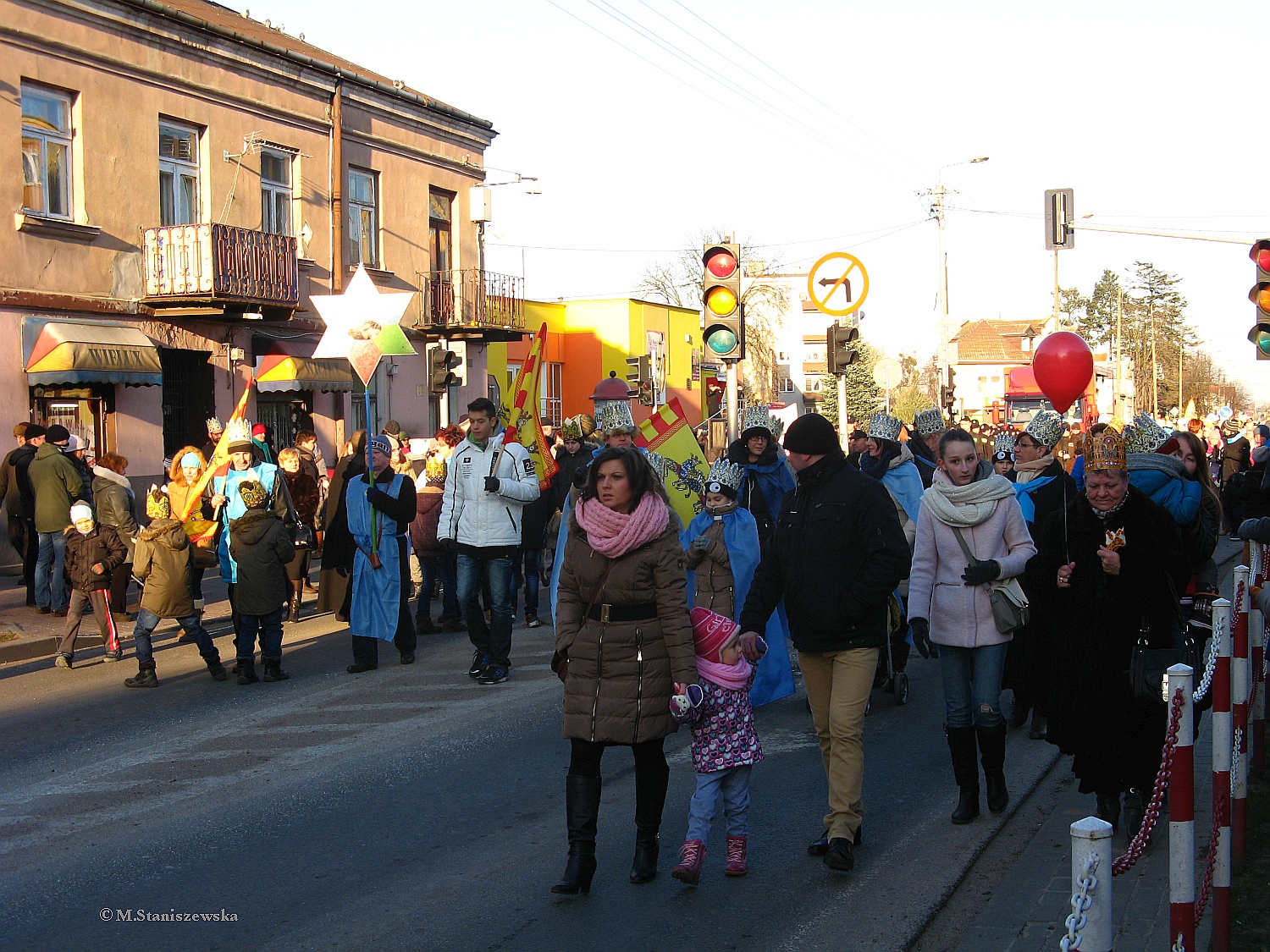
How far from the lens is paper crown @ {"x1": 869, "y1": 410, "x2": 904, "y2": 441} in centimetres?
947

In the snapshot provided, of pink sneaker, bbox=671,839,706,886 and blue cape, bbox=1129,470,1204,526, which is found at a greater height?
blue cape, bbox=1129,470,1204,526

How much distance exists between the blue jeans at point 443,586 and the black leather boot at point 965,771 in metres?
7.17

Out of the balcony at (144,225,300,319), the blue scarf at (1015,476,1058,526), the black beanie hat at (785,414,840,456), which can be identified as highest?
the balcony at (144,225,300,319)

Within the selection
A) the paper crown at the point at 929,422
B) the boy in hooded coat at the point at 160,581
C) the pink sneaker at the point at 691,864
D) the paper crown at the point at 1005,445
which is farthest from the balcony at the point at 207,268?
the pink sneaker at the point at 691,864

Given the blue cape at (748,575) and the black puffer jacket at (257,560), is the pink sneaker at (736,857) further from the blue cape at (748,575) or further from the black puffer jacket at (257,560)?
the black puffer jacket at (257,560)

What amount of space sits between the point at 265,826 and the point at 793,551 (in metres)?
2.89

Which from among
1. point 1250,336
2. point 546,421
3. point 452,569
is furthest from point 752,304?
point 452,569

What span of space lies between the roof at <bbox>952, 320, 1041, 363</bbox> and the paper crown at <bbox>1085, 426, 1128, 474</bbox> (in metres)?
101

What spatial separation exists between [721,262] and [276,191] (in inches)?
600

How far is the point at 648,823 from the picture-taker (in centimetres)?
519

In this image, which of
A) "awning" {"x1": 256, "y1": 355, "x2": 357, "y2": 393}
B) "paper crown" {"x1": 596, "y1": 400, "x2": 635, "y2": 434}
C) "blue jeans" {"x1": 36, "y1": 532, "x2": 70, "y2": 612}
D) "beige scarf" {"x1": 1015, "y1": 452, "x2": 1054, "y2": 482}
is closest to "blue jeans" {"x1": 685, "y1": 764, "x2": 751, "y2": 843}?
"beige scarf" {"x1": 1015, "y1": 452, "x2": 1054, "y2": 482}

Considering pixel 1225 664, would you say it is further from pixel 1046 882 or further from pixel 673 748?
pixel 673 748

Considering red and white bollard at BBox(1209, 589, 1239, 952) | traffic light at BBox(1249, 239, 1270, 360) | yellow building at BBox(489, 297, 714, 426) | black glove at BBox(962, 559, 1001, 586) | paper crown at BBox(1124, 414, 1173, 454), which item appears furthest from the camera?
yellow building at BBox(489, 297, 714, 426)

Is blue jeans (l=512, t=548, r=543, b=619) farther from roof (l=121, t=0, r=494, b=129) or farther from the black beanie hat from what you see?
roof (l=121, t=0, r=494, b=129)
